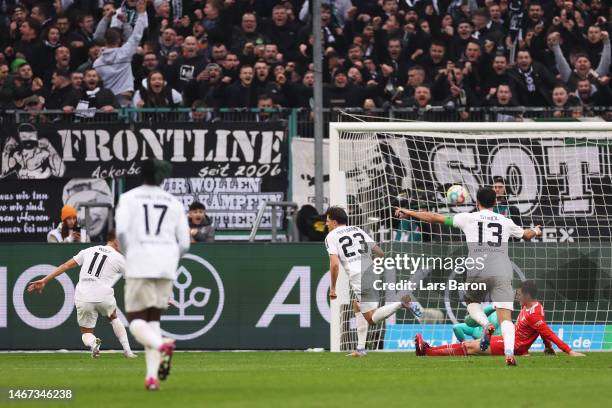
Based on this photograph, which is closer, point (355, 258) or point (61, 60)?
point (355, 258)

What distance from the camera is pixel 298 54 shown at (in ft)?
81.6

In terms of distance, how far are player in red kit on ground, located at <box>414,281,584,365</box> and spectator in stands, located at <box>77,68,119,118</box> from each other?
314 inches

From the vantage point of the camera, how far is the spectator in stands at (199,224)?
21.8 m

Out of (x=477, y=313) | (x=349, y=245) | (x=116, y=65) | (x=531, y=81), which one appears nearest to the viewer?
(x=477, y=313)

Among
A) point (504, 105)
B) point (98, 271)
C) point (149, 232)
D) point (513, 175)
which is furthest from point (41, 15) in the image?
point (149, 232)

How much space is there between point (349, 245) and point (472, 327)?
7.17 ft

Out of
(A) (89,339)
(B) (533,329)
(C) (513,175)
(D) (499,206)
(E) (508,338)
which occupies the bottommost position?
(A) (89,339)

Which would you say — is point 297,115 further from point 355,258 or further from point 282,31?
point 355,258

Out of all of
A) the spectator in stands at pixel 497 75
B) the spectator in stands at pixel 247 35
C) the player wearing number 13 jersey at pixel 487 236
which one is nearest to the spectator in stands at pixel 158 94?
the spectator in stands at pixel 247 35

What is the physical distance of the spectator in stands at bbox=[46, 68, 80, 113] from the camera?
23531 millimetres

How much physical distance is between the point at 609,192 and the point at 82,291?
8.23 m

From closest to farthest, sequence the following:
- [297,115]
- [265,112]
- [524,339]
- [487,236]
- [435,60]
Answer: [487,236] → [524,339] → [297,115] → [265,112] → [435,60]

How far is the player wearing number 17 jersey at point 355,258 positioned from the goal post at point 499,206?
1.47 meters

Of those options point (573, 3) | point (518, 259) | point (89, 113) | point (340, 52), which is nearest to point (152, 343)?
point (518, 259)
